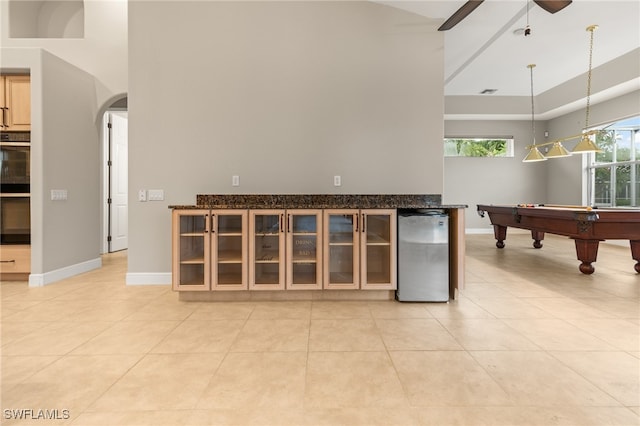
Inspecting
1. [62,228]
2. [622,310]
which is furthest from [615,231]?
[62,228]

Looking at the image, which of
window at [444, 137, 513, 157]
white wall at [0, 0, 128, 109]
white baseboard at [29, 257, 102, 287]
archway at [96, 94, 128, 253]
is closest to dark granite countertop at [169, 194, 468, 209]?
white baseboard at [29, 257, 102, 287]

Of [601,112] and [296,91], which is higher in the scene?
[601,112]

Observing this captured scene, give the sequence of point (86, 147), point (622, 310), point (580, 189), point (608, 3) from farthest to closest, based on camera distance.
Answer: point (580, 189), point (86, 147), point (608, 3), point (622, 310)

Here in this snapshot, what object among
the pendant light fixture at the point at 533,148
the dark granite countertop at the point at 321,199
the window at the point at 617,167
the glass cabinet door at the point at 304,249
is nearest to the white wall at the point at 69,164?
the dark granite countertop at the point at 321,199

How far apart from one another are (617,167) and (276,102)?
772 cm

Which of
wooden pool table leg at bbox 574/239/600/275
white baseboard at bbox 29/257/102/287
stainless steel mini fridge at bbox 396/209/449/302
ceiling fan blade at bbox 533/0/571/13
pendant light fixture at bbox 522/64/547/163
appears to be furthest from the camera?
pendant light fixture at bbox 522/64/547/163

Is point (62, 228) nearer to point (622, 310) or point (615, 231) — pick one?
point (622, 310)

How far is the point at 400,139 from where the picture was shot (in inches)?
143

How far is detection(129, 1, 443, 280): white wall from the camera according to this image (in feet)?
11.7

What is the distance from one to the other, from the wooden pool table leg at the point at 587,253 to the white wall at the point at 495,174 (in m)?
4.42

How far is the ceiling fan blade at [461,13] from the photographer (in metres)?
3.16

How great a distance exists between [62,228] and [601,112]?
10.1 meters

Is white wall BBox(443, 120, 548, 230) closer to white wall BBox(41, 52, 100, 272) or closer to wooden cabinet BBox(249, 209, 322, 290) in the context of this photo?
wooden cabinet BBox(249, 209, 322, 290)

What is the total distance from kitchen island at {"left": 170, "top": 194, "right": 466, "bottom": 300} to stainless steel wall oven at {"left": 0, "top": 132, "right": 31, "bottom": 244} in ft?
7.67
